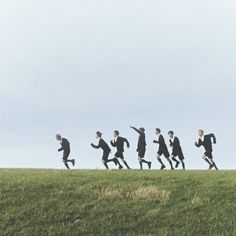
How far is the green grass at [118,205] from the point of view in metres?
17.5

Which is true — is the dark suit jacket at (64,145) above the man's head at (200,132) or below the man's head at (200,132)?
below

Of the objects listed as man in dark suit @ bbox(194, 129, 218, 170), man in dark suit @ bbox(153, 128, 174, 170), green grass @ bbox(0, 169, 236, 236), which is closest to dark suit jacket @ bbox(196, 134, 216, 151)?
man in dark suit @ bbox(194, 129, 218, 170)

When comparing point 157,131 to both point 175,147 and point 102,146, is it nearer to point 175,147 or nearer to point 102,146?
point 175,147

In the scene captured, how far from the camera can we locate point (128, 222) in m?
18.0

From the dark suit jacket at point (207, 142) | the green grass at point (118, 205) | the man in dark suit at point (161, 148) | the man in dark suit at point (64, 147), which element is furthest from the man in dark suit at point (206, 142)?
the green grass at point (118, 205)

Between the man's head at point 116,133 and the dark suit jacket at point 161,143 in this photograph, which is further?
the dark suit jacket at point 161,143

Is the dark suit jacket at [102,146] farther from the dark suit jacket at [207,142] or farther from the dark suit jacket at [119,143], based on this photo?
the dark suit jacket at [207,142]

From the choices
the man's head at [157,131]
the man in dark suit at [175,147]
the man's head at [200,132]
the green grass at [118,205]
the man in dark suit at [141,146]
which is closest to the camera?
the green grass at [118,205]

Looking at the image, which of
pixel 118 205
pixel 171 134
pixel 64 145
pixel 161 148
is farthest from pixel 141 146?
pixel 118 205

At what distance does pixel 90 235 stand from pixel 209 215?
382cm

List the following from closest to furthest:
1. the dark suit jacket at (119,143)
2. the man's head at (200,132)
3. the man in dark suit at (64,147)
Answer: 1. the man's head at (200,132)
2. the dark suit jacket at (119,143)
3. the man in dark suit at (64,147)

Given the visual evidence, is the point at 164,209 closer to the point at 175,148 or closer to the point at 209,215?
the point at 209,215

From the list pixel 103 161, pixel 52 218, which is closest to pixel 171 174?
pixel 52 218

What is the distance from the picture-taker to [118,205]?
1933cm
